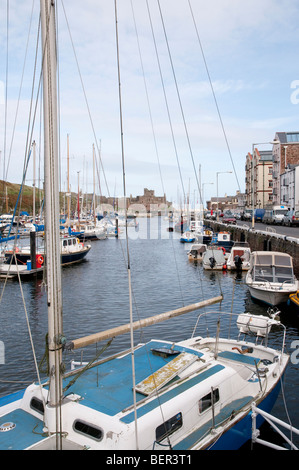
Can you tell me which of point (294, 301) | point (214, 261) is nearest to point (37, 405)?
point (294, 301)

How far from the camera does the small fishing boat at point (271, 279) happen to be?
22.9 m

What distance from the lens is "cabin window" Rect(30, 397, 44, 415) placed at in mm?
7934

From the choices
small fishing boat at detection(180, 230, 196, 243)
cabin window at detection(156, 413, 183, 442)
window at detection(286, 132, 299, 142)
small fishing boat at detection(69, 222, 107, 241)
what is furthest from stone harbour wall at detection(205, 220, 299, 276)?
window at detection(286, 132, 299, 142)

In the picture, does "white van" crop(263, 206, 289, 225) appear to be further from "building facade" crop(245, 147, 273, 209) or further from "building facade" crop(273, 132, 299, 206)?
"building facade" crop(245, 147, 273, 209)

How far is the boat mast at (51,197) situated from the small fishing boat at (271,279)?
17.9m

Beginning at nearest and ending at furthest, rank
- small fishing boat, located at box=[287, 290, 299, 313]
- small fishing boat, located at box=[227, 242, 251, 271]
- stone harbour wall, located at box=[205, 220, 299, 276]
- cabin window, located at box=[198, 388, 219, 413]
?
1. cabin window, located at box=[198, 388, 219, 413]
2. small fishing boat, located at box=[287, 290, 299, 313]
3. stone harbour wall, located at box=[205, 220, 299, 276]
4. small fishing boat, located at box=[227, 242, 251, 271]

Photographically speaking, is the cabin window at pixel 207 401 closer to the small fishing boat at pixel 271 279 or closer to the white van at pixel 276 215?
the small fishing boat at pixel 271 279

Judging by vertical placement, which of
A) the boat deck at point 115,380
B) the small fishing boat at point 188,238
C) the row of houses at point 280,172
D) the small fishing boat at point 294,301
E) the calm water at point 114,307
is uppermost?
the row of houses at point 280,172

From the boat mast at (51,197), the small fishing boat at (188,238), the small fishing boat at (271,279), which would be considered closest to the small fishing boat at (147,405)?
the boat mast at (51,197)

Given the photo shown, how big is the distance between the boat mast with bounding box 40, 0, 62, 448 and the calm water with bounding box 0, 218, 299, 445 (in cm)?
540

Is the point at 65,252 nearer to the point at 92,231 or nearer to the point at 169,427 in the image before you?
the point at 92,231

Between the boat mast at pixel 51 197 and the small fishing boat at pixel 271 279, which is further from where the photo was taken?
the small fishing boat at pixel 271 279

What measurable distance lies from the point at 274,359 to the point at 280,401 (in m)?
2.14
